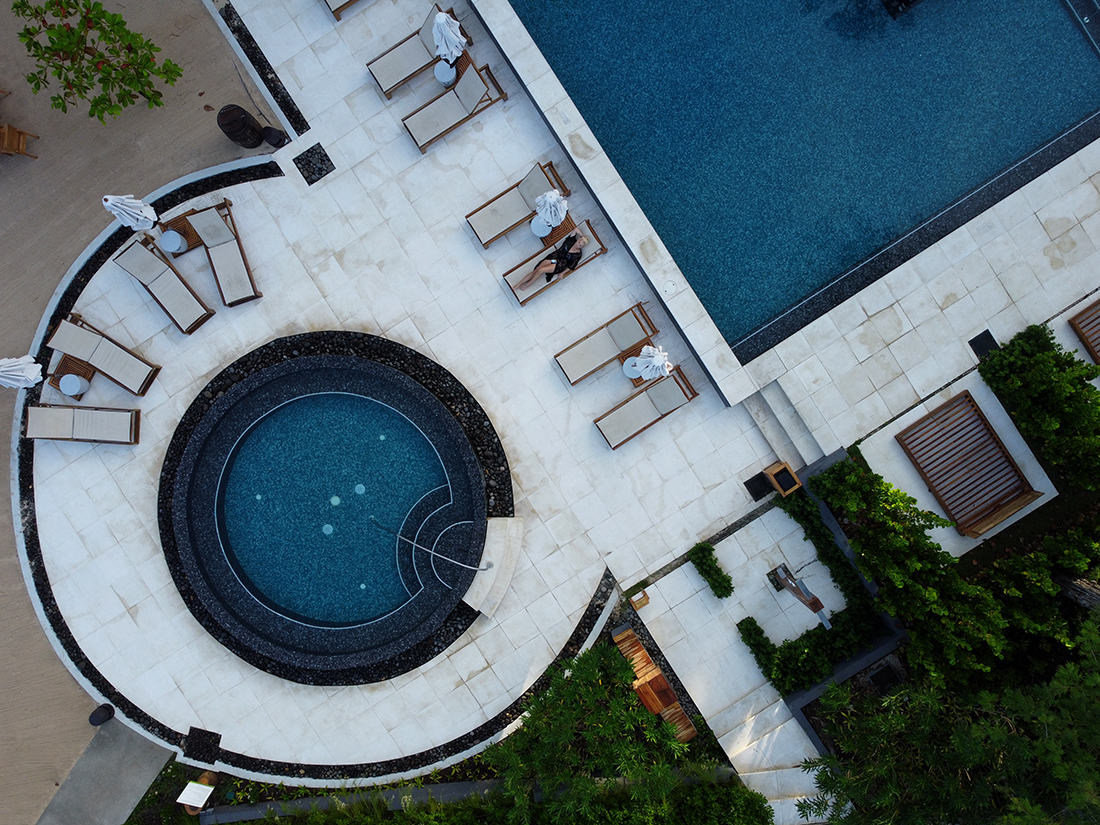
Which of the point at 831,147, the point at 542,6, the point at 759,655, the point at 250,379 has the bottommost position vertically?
the point at 759,655

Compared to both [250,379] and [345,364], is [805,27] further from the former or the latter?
[250,379]

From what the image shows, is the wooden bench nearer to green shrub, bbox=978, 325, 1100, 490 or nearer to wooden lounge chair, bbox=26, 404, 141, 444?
green shrub, bbox=978, 325, 1100, 490

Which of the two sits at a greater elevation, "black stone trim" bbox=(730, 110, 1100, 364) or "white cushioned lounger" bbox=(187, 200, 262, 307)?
"white cushioned lounger" bbox=(187, 200, 262, 307)

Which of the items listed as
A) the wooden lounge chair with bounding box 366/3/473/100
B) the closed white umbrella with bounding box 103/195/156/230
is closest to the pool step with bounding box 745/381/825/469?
the wooden lounge chair with bounding box 366/3/473/100

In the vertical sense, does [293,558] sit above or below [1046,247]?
above

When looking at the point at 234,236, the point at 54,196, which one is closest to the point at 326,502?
the point at 234,236

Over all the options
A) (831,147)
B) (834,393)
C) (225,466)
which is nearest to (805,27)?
(831,147)
